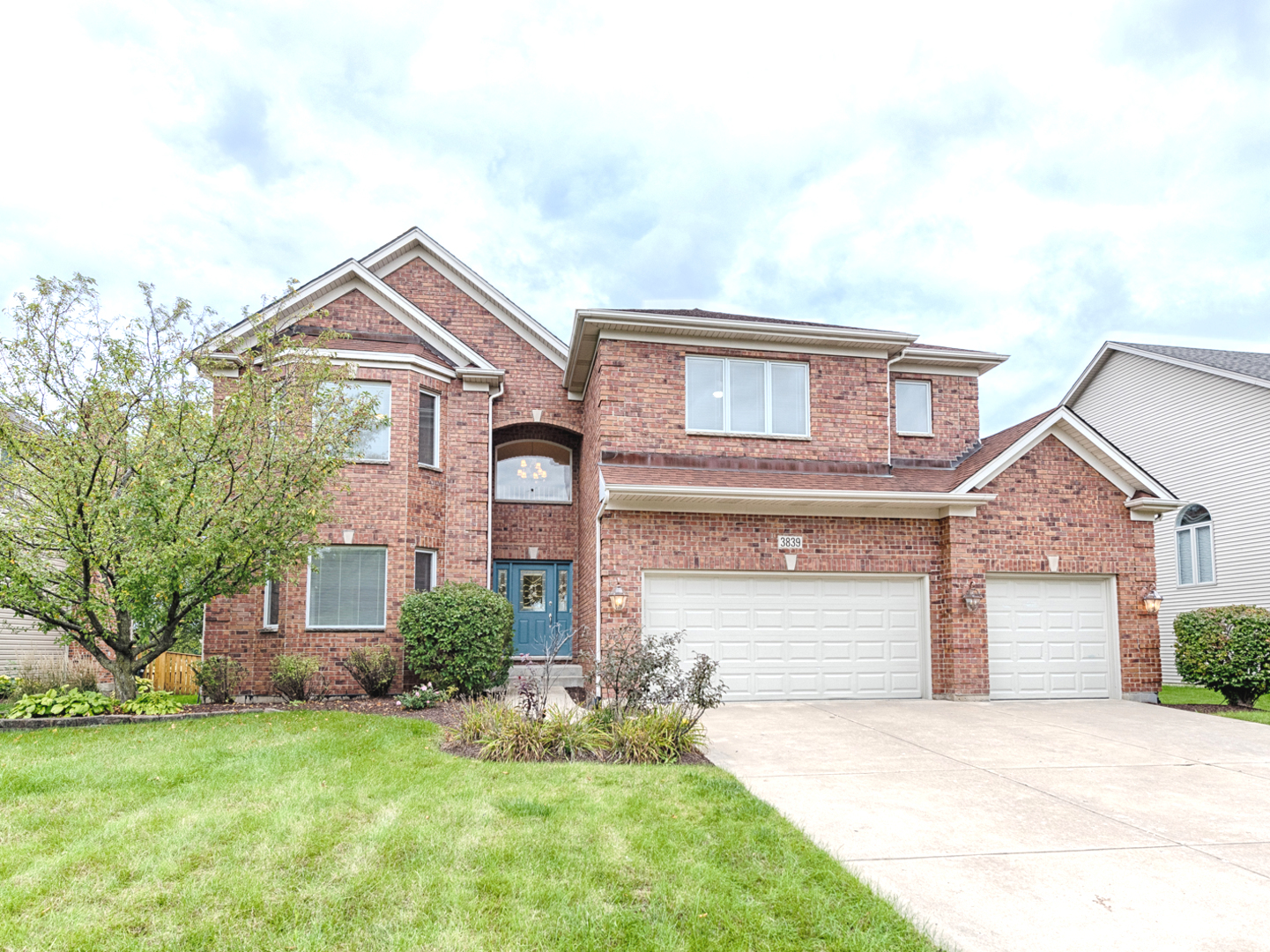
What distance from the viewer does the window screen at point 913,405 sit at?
16688 millimetres

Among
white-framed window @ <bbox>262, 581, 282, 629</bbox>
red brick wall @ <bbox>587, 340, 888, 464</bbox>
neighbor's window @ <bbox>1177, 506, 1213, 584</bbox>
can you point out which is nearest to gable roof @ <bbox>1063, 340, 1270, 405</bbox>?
neighbor's window @ <bbox>1177, 506, 1213, 584</bbox>

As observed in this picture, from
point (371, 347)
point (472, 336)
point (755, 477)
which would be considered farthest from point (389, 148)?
point (755, 477)

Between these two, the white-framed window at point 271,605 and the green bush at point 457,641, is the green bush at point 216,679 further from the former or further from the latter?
the green bush at point 457,641

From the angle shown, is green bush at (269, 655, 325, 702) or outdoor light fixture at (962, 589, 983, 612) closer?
green bush at (269, 655, 325, 702)

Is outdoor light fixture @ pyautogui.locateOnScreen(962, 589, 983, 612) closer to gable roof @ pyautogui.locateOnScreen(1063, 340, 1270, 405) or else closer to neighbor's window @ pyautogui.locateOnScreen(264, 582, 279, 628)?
gable roof @ pyautogui.locateOnScreen(1063, 340, 1270, 405)

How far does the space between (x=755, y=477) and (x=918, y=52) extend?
8.67m

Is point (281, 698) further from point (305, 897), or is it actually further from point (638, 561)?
point (305, 897)

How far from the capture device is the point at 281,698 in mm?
12938

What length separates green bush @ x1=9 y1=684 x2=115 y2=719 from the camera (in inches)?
391

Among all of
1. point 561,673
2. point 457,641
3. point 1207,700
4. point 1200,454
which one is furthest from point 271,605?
point 1200,454

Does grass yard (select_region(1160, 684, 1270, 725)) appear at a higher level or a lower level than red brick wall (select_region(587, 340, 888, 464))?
lower

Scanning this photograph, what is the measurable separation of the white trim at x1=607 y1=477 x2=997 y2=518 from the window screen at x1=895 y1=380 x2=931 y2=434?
360cm

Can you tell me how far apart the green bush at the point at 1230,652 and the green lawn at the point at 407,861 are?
434 inches

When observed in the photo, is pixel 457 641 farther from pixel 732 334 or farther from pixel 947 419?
pixel 947 419
